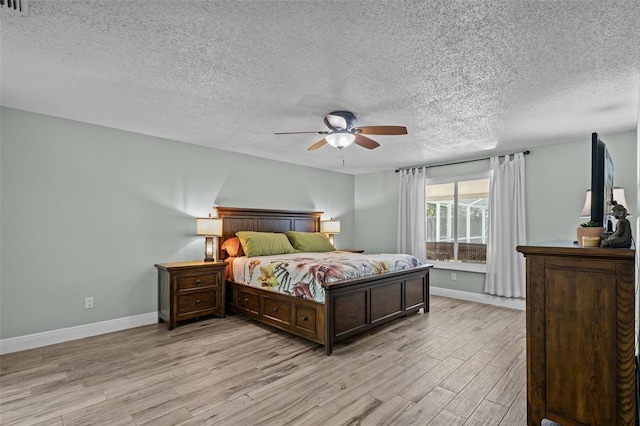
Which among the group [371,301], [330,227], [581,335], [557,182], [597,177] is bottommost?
[371,301]

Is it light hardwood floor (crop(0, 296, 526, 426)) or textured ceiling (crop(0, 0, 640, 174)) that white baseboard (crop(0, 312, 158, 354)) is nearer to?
light hardwood floor (crop(0, 296, 526, 426))

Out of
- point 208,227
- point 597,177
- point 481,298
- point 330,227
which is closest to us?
point 597,177

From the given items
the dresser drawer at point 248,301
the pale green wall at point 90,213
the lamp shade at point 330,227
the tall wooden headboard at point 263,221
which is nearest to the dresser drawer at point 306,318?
the dresser drawer at point 248,301

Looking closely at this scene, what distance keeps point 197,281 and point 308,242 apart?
75.3 inches

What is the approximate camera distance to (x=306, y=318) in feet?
11.0

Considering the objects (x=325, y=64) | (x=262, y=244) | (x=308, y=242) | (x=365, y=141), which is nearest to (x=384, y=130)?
(x=365, y=141)

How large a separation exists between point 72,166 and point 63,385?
7.51ft

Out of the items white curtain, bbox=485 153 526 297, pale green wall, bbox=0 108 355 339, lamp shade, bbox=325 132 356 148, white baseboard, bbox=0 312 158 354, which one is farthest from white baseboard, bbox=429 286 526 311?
white baseboard, bbox=0 312 158 354

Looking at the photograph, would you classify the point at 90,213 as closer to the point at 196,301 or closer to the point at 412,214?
the point at 196,301

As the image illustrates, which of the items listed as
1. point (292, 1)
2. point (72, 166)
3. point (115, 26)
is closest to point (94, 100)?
point (72, 166)

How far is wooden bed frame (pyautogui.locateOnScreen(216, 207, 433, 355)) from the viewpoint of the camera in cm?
320

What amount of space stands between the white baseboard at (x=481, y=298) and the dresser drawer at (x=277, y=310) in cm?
332

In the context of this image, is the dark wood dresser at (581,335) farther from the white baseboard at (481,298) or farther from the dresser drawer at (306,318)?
the white baseboard at (481,298)

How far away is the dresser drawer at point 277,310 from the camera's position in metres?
3.57
